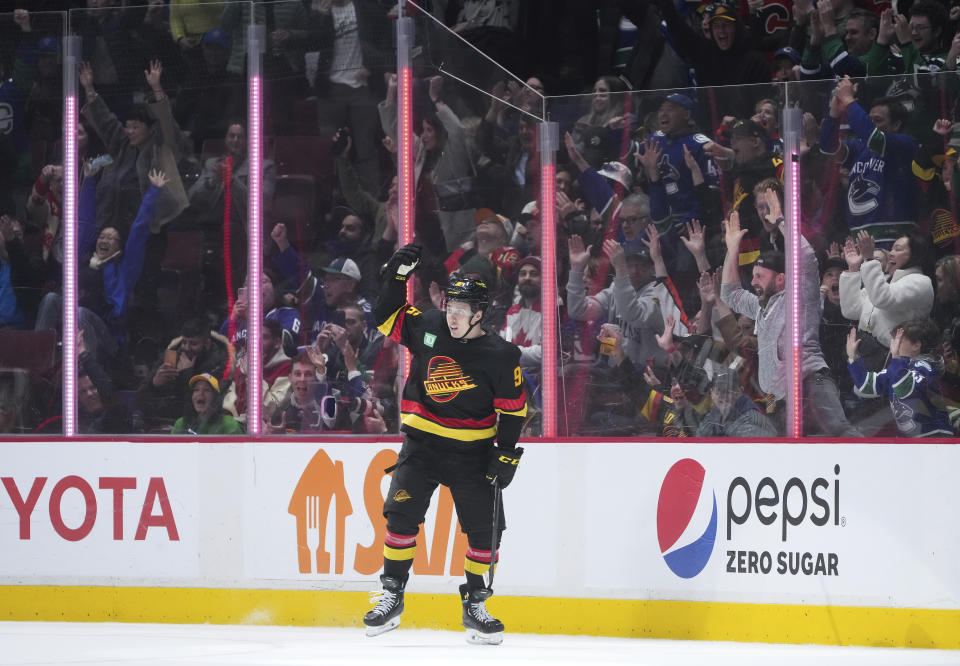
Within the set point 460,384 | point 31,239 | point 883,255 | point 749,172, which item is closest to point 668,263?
point 749,172

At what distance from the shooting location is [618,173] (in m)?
5.68

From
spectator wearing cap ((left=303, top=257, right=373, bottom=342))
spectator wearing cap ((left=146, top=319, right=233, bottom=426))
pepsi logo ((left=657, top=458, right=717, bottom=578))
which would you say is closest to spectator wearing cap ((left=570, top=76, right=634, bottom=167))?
spectator wearing cap ((left=303, top=257, right=373, bottom=342))

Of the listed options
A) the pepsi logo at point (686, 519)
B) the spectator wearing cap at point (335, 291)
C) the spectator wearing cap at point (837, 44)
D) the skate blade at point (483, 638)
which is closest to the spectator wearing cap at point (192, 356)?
the spectator wearing cap at point (335, 291)

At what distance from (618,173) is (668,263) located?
0.48 metres

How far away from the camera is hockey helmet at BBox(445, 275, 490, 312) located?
5.09m

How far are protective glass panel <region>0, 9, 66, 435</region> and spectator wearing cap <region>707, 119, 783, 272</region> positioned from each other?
3.10 meters


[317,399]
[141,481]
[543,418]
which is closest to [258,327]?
[317,399]

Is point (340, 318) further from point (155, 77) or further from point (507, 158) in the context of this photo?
point (155, 77)

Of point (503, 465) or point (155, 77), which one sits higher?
point (155, 77)

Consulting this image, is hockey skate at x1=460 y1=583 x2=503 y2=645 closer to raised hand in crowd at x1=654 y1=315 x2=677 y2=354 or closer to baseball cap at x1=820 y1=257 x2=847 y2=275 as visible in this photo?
raised hand in crowd at x1=654 y1=315 x2=677 y2=354

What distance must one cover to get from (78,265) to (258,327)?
925 mm

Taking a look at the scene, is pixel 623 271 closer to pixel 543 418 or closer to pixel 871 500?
pixel 543 418

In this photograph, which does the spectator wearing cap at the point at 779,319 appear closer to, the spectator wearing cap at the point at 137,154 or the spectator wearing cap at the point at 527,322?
the spectator wearing cap at the point at 527,322

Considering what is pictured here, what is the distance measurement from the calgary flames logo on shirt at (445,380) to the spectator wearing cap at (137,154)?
154 cm
